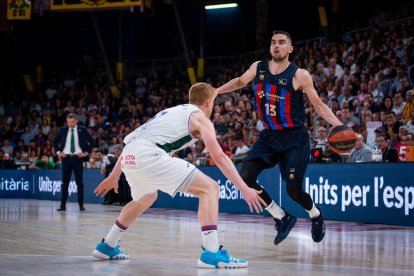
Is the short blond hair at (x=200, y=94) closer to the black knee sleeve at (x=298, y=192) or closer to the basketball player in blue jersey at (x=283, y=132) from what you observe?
the basketball player in blue jersey at (x=283, y=132)

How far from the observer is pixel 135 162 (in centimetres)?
729

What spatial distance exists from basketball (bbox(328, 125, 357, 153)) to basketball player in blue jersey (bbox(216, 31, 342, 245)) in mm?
337

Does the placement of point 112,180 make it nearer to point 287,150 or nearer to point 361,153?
point 287,150

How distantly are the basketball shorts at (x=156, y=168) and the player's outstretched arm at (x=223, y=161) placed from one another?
15.2 inches

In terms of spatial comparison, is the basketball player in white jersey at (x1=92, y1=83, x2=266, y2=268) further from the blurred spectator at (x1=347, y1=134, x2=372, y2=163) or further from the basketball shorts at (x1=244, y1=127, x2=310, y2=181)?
the blurred spectator at (x1=347, y1=134, x2=372, y2=163)

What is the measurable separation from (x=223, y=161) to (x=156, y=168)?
2.31 ft

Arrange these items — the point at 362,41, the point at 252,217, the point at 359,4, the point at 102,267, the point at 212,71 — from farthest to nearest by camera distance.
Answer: the point at 212,71 → the point at 359,4 → the point at 362,41 → the point at 252,217 → the point at 102,267

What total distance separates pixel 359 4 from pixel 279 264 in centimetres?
2254

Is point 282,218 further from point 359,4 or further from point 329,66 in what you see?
point 359,4

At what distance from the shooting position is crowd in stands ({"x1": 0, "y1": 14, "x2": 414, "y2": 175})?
52.0ft

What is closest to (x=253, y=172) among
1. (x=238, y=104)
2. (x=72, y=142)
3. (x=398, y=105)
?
(x=398, y=105)

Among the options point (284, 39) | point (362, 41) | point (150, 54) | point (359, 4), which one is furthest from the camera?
point (150, 54)

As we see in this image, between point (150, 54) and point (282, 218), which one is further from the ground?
point (150, 54)

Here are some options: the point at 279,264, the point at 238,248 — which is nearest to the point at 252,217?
the point at 238,248
